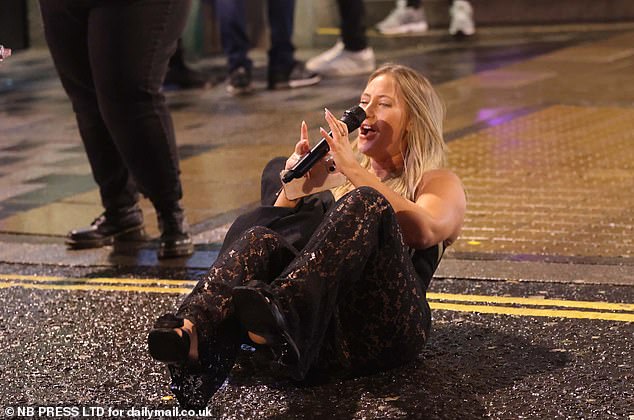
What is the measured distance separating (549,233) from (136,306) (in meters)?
1.91

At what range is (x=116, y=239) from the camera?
19.0 feet

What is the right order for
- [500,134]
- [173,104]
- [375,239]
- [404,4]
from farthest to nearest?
[404,4], [173,104], [500,134], [375,239]

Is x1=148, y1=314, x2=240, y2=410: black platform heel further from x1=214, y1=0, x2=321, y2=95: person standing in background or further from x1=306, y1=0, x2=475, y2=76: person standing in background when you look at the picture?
x1=306, y1=0, x2=475, y2=76: person standing in background

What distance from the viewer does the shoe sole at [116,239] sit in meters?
5.68

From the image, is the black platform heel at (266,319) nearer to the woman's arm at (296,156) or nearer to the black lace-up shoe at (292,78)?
the woman's arm at (296,156)

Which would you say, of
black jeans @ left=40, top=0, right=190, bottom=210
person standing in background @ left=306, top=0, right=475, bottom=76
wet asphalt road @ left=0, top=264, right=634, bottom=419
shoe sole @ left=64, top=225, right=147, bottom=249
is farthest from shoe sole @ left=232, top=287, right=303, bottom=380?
person standing in background @ left=306, top=0, right=475, bottom=76

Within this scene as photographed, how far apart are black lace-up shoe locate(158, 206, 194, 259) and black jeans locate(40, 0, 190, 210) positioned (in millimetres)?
56

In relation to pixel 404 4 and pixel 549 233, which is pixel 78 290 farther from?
pixel 404 4

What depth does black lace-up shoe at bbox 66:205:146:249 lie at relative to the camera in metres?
5.68

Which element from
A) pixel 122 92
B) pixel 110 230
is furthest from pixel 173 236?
pixel 122 92

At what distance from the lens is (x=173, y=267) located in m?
5.35

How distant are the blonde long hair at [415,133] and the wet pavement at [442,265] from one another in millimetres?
580

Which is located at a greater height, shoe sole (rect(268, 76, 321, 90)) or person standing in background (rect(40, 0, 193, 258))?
person standing in background (rect(40, 0, 193, 258))

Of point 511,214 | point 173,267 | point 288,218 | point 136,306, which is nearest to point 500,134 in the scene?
point 511,214
